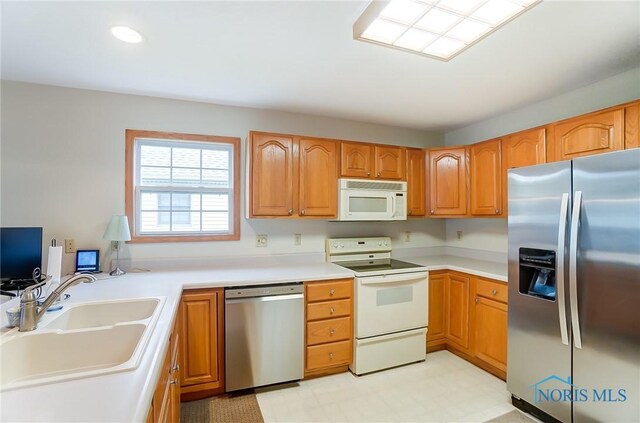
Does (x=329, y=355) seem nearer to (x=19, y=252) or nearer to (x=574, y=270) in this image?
(x=574, y=270)

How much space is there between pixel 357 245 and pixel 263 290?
1238mm

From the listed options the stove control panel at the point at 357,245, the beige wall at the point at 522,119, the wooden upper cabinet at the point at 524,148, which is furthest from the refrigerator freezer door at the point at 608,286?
the stove control panel at the point at 357,245

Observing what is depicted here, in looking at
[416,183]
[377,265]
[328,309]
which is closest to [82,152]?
[328,309]

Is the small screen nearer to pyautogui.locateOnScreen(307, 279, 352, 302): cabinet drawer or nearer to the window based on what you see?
the window

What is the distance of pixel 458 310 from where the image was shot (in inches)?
112

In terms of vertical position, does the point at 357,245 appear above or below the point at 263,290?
above

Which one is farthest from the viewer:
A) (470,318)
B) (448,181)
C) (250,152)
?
(448,181)

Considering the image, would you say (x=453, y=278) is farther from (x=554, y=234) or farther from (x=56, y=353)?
(x=56, y=353)

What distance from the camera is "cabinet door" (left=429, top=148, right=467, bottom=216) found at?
123 inches

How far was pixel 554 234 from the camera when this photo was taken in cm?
187

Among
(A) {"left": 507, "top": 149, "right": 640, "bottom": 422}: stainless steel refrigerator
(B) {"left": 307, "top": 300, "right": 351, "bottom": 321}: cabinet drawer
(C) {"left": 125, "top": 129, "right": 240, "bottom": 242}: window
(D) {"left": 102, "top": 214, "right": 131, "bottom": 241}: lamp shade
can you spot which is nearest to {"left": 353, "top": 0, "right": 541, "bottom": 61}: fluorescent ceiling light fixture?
(A) {"left": 507, "top": 149, "right": 640, "bottom": 422}: stainless steel refrigerator

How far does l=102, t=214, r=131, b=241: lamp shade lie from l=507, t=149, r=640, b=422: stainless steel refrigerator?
116 inches

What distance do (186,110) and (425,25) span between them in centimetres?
212

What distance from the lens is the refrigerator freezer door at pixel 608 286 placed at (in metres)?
1.55
